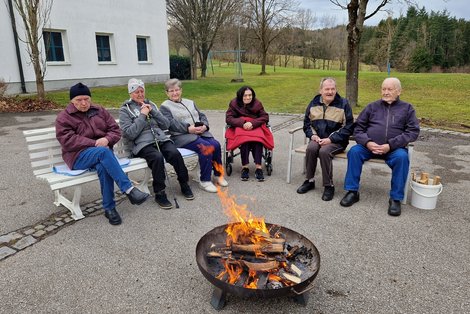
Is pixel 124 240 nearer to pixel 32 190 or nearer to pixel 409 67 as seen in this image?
pixel 32 190

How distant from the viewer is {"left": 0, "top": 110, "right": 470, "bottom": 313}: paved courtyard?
8.40 feet

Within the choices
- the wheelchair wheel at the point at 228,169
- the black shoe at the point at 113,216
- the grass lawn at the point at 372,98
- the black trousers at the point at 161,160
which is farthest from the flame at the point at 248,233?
the grass lawn at the point at 372,98

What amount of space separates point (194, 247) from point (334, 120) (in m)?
2.50

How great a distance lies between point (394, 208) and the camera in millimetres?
3994

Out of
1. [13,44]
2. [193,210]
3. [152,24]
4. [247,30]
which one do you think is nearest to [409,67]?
[247,30]

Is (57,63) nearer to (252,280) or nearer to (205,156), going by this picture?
(205,156)

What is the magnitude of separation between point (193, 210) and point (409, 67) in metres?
42.9

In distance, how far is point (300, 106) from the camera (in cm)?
1218

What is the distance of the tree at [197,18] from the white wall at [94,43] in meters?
3.60

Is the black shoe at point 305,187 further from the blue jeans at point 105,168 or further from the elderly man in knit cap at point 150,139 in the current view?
the blue jeans at point 105,168

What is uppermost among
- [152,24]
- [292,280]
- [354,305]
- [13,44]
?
[152,24]

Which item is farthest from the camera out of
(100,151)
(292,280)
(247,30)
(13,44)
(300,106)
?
(247,30)

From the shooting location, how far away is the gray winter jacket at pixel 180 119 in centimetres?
477

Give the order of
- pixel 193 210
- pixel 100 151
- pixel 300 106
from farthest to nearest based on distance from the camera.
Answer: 1. pixel 300 106
2. pixel 193 210
3. pixel 100 151
